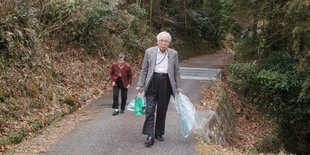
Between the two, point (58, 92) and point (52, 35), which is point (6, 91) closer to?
point (58, 92)

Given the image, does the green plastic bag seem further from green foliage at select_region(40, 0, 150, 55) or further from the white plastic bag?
green foliage at select_region(40, 0, 150, 55)

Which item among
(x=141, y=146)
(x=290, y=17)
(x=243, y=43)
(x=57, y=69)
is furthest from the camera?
(x=243, y=43)

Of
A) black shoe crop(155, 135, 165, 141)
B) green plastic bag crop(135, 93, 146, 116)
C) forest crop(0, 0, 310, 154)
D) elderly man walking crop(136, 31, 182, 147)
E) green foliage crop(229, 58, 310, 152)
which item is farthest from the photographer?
green foliage crop(229, 58, 310, 152)

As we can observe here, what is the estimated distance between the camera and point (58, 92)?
9.84 meters

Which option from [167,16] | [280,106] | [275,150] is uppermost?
[167,16]

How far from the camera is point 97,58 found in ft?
48.1

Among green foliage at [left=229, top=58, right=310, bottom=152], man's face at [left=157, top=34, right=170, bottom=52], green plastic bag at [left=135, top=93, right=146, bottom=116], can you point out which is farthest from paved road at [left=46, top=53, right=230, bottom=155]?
green foliage at [left=229, top=58, right=310, bottom=152]

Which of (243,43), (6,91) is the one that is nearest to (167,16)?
→ (243,43)

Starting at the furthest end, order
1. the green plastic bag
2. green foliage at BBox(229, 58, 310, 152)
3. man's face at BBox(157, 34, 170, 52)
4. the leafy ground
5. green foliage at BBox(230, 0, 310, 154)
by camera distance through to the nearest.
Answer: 1. green foliage at BBox(229, 58, 310, 152)
2. green foliage at BBox(230, 0, 310, 154)
3. the leafy ground
4. the green plastic bag
5. man's face at BBox(157, 34, 170, 52)

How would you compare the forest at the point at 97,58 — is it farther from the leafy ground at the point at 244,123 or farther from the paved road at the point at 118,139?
the paved road at the point at 118,139

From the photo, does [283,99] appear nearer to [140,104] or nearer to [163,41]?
[140,104]

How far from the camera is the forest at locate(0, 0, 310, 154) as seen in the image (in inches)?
332

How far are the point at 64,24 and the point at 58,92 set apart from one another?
3.90 m

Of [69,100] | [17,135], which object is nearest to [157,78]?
[17,135]
